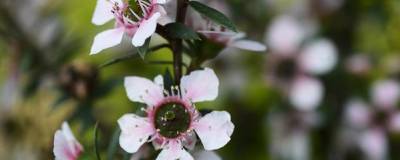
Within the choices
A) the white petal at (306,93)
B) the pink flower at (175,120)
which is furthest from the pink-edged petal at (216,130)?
the white petal at (306,93)

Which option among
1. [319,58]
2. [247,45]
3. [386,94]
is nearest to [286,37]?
[319,58]

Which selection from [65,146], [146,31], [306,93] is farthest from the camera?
[306,93]

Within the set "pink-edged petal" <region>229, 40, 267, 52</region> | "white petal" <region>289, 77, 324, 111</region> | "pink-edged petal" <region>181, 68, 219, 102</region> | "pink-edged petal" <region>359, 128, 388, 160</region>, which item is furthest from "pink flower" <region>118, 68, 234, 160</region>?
"pink-edged petal" <region>359, 128, 388, 160</region>

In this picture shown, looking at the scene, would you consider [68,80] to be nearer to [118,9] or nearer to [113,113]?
[118,9]

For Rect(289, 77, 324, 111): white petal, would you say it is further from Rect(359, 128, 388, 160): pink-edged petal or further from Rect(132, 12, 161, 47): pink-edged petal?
Rect(132, 12, 161, 47): pink-edged petal

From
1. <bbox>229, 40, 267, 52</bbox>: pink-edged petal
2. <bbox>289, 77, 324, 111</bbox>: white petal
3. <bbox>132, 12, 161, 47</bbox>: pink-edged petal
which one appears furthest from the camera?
<bbox>289, 77, 324, 111</bbox>: white petal

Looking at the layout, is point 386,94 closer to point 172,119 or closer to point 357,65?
point 357,65

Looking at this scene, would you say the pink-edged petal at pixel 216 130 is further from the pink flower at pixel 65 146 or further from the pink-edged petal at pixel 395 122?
the pink-edged petal at pixel 395 122
